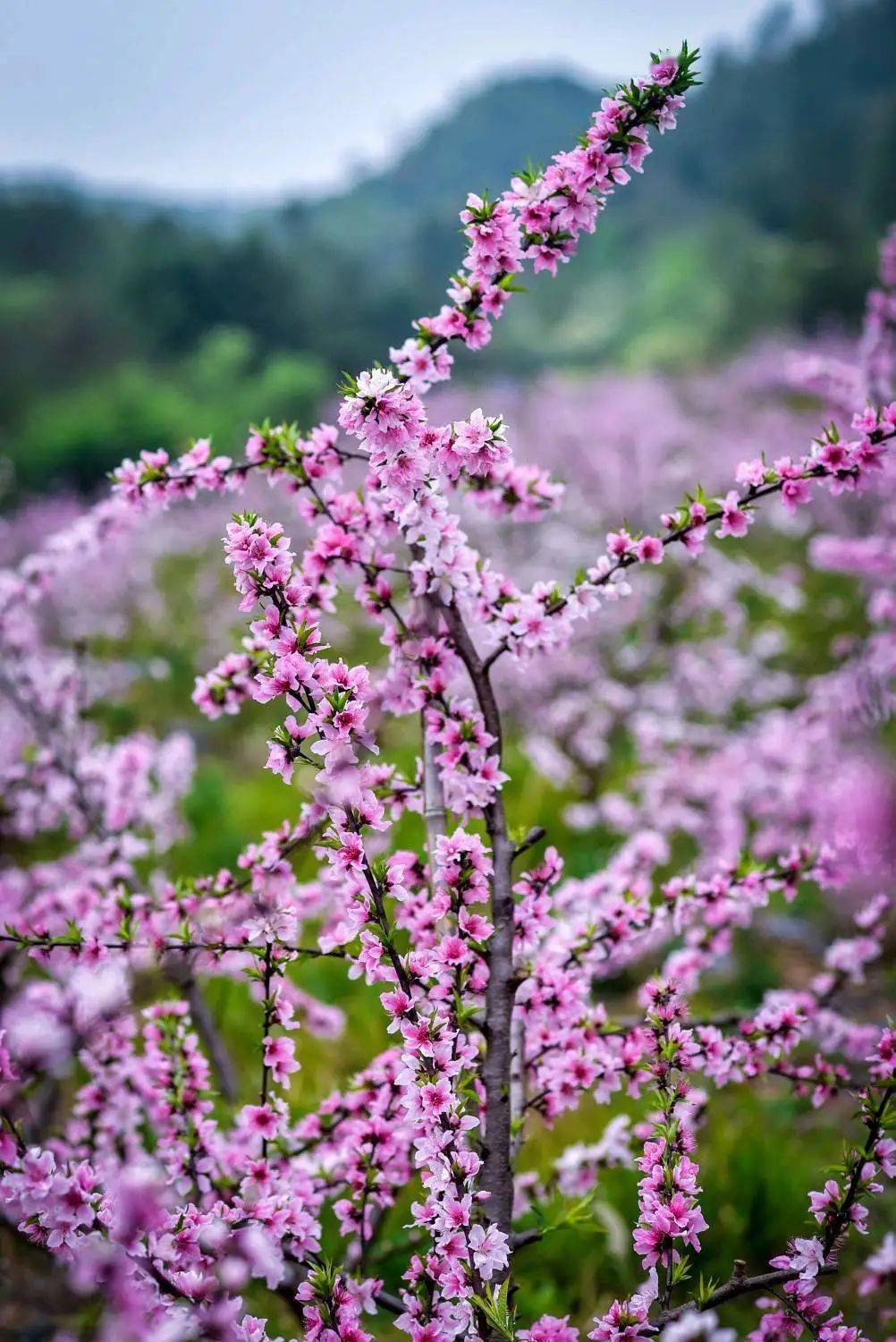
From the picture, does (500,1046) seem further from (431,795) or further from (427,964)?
(431,795)

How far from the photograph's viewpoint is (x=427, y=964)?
60.2 inches

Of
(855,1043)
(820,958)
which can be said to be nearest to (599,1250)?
(855,1043)

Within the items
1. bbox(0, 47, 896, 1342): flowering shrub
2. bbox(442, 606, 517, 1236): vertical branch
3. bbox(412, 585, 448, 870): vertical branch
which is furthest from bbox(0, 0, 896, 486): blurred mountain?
bbox(442, 606, 517, 1236): vertical branch

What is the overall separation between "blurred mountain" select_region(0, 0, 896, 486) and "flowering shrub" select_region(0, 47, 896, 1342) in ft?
64.1

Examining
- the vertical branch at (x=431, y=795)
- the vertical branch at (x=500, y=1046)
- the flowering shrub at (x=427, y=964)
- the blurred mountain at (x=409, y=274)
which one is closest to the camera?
the flowering shrub at (x=427, y=964)

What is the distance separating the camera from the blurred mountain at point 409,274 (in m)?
22.0

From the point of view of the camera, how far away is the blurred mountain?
72.2 ft

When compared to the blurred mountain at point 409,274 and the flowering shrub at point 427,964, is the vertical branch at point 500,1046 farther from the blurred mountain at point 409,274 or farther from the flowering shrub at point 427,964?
the blurred mountain at point 409,274

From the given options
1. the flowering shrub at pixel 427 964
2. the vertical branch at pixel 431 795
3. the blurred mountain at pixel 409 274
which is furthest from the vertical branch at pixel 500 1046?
the blurred mountain at pixel 409 274

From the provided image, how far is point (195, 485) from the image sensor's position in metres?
2.00

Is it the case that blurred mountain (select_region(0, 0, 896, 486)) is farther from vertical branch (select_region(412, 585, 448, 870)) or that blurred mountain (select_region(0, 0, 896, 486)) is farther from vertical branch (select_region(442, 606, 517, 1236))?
vertical branch (select_region(442, 606, 517, 1236))

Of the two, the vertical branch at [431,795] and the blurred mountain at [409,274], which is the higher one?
the blurred mountain at [409,274]

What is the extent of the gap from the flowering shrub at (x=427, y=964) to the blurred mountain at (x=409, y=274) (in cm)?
1954

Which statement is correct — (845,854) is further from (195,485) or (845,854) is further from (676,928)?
(195,485)
